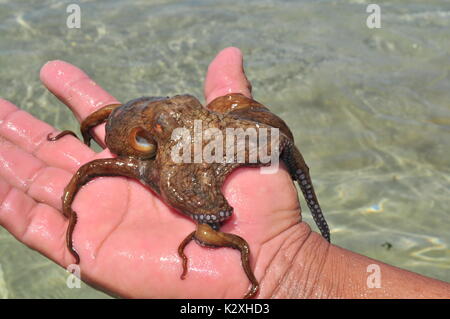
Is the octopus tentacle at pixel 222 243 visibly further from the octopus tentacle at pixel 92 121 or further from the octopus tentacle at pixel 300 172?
the octopus tentacle at pixel 92 121

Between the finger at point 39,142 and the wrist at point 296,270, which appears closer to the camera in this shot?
the wrist at point 296,270

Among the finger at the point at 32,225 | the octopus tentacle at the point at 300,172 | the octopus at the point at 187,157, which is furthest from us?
the octopus tentacle at the point at 300,172

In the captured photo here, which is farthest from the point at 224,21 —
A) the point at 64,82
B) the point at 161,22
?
the point at 64,82

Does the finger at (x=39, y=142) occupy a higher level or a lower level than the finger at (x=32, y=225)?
higher

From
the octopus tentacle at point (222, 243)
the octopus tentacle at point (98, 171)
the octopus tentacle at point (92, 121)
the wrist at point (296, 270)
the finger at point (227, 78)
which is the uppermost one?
the finger at point (227, 78)

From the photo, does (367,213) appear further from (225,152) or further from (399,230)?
(225,152)

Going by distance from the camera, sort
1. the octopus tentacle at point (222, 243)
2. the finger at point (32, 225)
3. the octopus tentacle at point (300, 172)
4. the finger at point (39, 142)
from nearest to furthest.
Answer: the octopus tentacle at point (222, 243) < the finger at point (32, 225) < the octopus tentacle at point (300, 172) < the finger at point (39, 142)

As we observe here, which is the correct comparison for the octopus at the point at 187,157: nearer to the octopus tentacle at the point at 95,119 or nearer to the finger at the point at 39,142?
the octopus tentacle at the point at 95,119

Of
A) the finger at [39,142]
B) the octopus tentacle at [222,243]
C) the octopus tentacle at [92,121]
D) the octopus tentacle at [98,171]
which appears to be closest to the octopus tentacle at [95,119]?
the octopus tentacle at [92,121]
